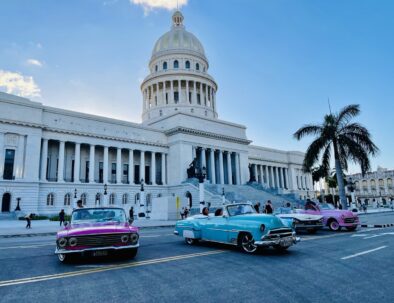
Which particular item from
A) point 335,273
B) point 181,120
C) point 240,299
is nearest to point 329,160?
point 335,273

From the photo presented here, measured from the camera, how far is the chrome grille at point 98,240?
761 cm

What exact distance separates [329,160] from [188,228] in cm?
1776

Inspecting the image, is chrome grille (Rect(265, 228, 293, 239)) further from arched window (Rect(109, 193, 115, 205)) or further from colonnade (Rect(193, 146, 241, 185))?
colonnade (Rect(193, 146, 241, 185))

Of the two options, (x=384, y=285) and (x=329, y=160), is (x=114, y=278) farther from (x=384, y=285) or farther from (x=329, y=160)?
(x=329, y=160)

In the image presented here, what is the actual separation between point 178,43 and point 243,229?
68846 mm

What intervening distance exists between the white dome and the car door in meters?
64.8

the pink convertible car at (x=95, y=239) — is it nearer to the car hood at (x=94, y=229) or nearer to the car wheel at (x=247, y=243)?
the car hood at (x=94, y=229)

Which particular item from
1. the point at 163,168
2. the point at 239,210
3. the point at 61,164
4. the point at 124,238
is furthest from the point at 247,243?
the point at 163,168

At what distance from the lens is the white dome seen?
71625 millimetres

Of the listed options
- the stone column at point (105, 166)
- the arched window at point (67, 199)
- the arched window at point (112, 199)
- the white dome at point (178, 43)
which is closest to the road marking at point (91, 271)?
the arched window at point (67, 199)

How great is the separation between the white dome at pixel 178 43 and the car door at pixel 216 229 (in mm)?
64845

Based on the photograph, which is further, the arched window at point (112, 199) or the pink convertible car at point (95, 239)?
the arched window at point (112, 199)

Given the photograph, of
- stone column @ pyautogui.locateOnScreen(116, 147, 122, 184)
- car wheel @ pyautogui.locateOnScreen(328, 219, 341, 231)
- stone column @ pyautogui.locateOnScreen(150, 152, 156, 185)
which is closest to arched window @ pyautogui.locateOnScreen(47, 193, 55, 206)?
stone column @ pyautogui.locateOnScreen(116, 147, 122, 184)

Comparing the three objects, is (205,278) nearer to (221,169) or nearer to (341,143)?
(341,143)
